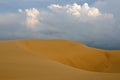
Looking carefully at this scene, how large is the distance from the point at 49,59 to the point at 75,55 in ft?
19.8

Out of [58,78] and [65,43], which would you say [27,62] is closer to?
[58,78]

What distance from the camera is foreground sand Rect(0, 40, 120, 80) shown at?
12.1m

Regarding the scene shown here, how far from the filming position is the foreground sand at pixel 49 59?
12056 mm

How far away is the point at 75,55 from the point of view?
22562 mm

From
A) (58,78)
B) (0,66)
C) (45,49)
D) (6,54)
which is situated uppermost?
(45,49)

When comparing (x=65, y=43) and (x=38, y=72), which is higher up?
(x=65, y=43)

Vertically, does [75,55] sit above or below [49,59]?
above

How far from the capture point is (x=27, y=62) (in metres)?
13.9

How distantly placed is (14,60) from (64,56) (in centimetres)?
802

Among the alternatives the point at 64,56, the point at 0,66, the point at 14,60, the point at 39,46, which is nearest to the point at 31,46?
the point at 39,46

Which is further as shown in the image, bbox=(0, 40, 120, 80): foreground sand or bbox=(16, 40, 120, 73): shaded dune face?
bbox=(16, 40, 120, 73): shaded dune face

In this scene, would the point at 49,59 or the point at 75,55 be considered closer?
the point at 49,59

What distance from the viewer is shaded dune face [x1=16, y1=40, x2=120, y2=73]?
2153cm

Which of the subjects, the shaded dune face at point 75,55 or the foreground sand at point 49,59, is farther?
the shaded dune face at point 75,55
